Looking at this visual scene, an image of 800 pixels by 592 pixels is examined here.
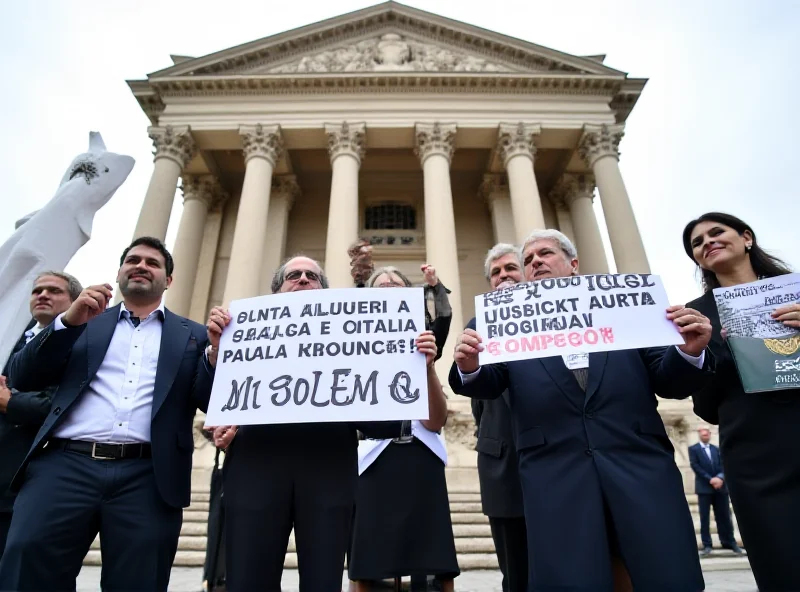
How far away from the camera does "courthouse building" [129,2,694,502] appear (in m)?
16.1

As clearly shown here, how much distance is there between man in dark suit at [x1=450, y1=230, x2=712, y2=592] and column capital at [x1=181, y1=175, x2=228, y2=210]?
19469mm

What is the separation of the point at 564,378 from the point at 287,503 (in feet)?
5.14

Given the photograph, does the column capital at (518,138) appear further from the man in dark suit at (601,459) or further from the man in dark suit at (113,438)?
the man in dark suit at (113,438)

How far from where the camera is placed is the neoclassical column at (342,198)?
48.6ft

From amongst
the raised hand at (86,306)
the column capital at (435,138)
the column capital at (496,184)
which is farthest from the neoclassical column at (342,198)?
the raised hand at (86,306)

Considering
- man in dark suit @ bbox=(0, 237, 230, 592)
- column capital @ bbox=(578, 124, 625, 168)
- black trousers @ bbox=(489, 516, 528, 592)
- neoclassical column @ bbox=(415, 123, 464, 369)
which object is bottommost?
black trousers @ bbox=(489, 516, 528, 592)

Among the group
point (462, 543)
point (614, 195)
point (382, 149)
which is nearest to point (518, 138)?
point (614, 195)

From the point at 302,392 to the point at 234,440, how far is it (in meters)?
0.53

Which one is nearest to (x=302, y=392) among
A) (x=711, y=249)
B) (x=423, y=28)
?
(x=711, y=249)

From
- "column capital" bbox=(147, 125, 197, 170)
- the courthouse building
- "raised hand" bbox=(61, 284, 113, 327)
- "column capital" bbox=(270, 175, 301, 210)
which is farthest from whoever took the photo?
"column capital" bbox=(270, 175, 301, 210)

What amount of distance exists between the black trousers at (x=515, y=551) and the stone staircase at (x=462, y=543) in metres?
3.12

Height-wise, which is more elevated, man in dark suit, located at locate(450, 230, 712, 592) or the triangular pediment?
the triangular pediment

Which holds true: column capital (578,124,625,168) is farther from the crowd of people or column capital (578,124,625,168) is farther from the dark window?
the crowd of people

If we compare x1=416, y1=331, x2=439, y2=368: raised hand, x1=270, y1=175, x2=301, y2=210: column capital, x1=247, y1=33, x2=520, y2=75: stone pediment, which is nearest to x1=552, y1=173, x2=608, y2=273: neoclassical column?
x1=247, y1=33, x2=520, y2=75: stone pediment
